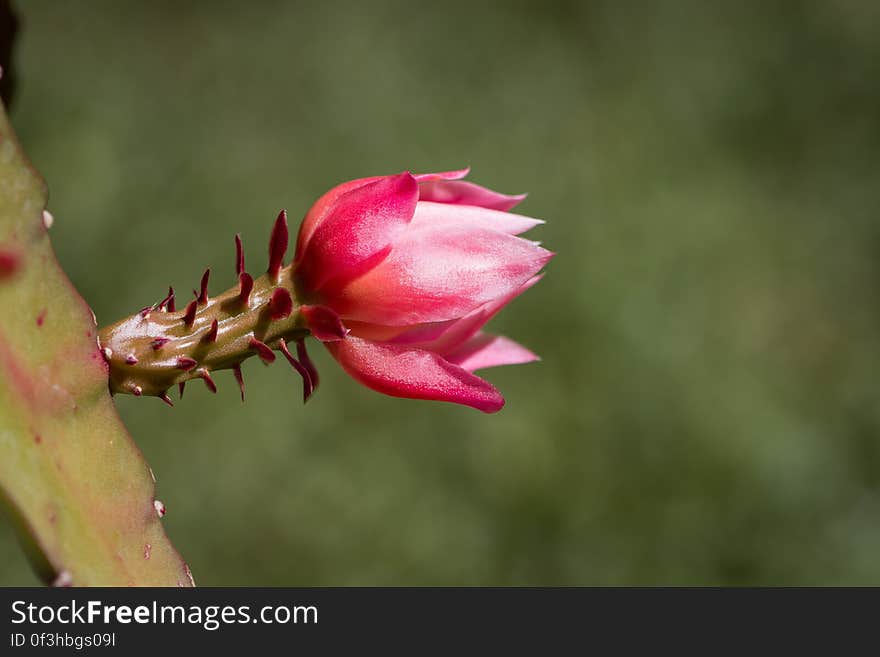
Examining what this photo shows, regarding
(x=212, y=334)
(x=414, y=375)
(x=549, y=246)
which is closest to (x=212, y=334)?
(x=212, y=334)

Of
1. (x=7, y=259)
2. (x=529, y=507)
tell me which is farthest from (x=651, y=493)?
(x=7, y=259)

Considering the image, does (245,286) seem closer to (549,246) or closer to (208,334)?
(208,334)

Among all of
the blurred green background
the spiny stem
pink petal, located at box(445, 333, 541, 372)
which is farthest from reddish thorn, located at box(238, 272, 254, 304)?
the blurred green background

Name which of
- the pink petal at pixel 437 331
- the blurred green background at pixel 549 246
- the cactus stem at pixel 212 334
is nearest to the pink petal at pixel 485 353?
the pink petal at pixel 437 331

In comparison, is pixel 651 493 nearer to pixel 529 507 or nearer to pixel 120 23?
pixel 529 507

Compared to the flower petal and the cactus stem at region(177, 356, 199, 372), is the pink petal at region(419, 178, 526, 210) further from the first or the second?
the cactus stem at region(177, 356, 199, 372)

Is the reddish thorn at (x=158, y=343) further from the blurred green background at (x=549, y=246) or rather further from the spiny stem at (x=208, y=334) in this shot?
the blurred green background at (x=549, y=246)
